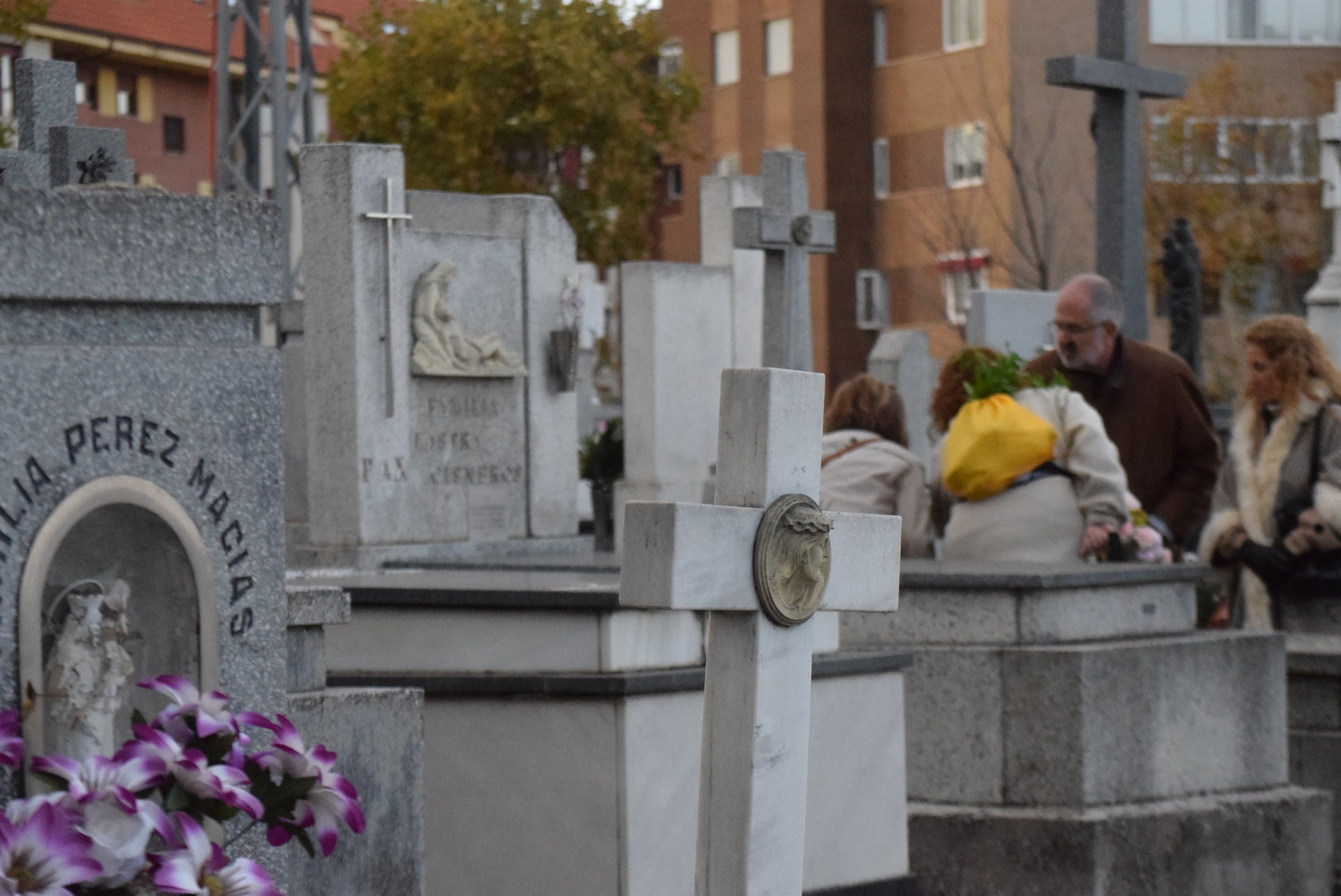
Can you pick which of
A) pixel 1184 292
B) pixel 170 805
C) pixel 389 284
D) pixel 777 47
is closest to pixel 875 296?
pixel 777 47

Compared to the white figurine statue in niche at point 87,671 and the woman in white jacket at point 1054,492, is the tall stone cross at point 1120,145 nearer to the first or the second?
the woman in white jacket at point 1054,492

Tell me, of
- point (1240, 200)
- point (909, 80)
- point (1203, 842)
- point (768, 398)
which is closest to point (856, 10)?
point (909, 80)

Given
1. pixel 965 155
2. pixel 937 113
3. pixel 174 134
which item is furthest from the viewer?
pixel 174 134

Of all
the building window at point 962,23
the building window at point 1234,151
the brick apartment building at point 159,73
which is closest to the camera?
the building window at point 1234,151

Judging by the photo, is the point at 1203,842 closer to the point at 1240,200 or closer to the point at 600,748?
the point at 600,748

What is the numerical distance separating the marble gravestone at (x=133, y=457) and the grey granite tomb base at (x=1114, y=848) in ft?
11.7

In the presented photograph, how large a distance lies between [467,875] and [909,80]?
138 ft

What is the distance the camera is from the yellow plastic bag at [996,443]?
8.09 metres

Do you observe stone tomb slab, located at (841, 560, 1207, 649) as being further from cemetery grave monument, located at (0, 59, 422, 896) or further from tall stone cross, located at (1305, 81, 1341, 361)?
tall stone cross, located at (1305, 81, 1341, 361)

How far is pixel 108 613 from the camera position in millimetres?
4211

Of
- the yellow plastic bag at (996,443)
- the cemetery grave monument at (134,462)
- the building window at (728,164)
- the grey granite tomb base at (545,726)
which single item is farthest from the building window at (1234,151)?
the cemetery grave monument at (134,462)

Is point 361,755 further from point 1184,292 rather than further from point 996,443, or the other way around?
point 1184,292

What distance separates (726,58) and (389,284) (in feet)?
131

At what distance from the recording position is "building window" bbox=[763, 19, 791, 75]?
49.7 meters
